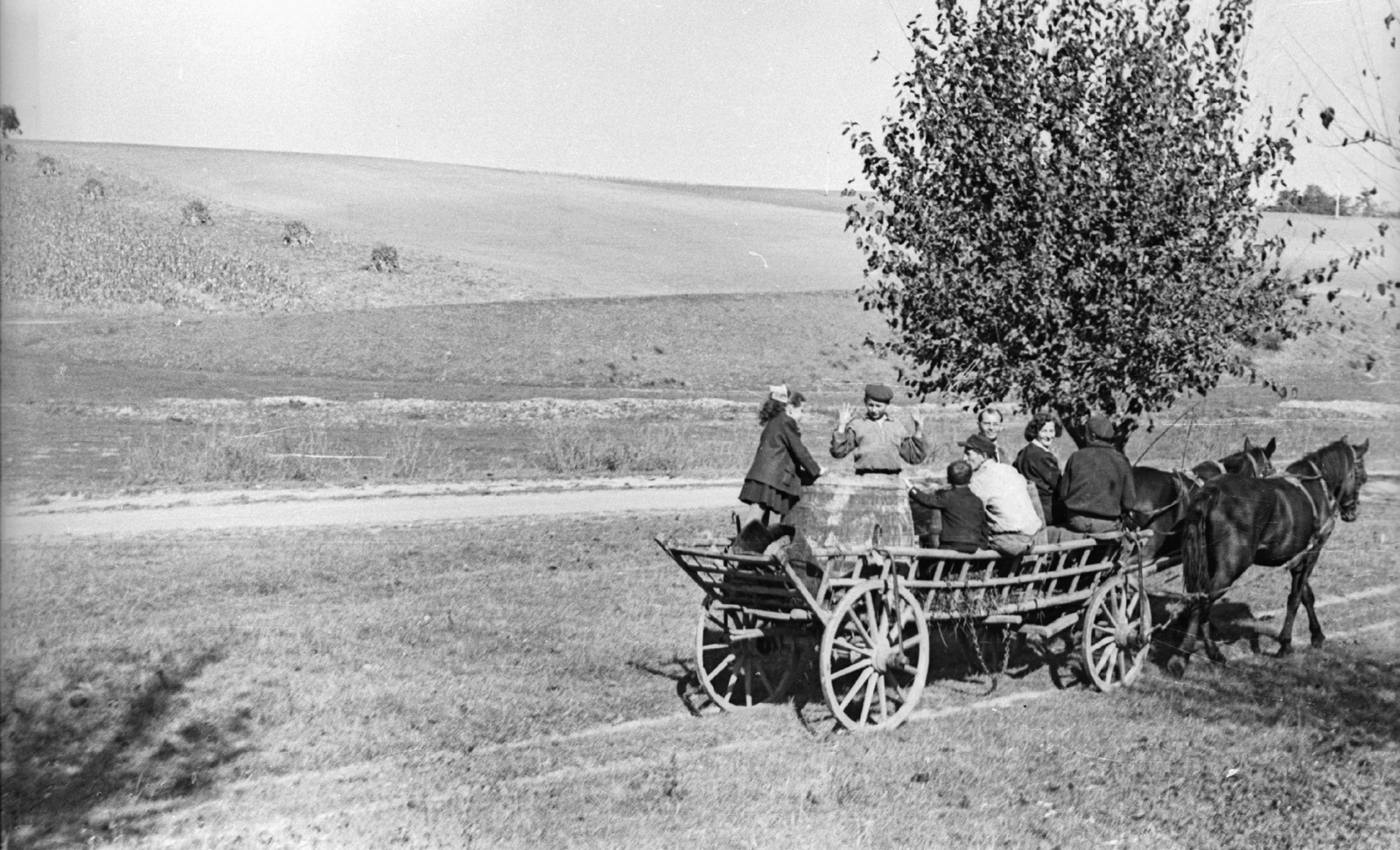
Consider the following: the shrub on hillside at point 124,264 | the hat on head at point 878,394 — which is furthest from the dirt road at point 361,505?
the shrub on hillside at point 124,264

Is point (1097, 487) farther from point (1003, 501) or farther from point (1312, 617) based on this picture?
point (1312, 617)

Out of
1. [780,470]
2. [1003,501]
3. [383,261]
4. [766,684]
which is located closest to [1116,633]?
[1003,501]

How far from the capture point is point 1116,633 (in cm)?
1091

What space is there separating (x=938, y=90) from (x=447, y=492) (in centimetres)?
1080

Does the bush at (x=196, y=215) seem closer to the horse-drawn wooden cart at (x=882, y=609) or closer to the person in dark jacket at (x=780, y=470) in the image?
the horse-drawn wooden cart at (x=882, y=609)

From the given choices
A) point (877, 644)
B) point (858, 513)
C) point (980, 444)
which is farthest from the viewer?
point (980, 444)

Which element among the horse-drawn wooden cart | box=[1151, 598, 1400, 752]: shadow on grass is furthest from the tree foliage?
box=[1151, 598, 1400, 752]: shadow on grass

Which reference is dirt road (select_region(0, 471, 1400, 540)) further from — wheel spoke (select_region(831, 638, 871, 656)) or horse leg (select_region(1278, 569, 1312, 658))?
wheel spoke (select_region(831, 638, 871, 656))

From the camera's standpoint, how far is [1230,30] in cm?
1351

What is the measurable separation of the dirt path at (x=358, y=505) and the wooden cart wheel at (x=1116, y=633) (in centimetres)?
980

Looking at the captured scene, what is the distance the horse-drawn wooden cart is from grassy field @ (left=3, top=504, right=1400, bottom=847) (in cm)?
36

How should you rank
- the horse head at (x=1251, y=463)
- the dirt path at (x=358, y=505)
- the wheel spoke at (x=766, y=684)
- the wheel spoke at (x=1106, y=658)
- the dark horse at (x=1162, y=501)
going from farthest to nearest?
1. the dirt path at (x=358, y=505)
2. the horse head at (x=1251, y=463)
3. the dark horse at (x=1162, y=501)
4. the wheel spoke at (x=1106, y=658)
5. the wheel spoke at (x=766, y=684)

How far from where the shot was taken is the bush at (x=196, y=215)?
56344 millimetres

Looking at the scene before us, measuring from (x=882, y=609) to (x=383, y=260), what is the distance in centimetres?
4521
